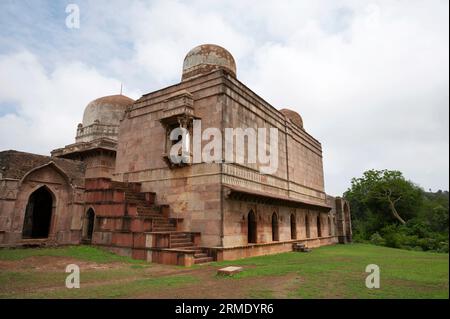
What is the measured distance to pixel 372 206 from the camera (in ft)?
122

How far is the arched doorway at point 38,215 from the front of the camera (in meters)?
14.7

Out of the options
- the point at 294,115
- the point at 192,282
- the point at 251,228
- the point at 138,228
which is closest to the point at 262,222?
the point at 251,228

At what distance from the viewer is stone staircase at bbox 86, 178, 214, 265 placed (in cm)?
1033

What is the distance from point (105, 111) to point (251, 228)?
616 inches

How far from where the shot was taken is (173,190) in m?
13.4

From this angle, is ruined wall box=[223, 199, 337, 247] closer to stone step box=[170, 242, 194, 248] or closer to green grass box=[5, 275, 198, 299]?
stone step box=[170, 242, 194, 248]

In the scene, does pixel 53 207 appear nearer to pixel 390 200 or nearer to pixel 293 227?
pixel 293 227

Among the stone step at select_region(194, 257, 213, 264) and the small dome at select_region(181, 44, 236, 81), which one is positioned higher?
the small dome at select_region(181, 44, 236, 81)

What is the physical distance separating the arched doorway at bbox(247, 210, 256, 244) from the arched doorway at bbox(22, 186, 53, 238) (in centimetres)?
980

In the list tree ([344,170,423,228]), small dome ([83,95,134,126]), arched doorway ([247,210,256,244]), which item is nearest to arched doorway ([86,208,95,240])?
arched doorway ([247,210,256,244])
